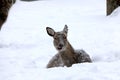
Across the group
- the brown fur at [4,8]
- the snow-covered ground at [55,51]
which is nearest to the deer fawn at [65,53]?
the snow-covered ground at [55,51]

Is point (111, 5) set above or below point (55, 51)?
below

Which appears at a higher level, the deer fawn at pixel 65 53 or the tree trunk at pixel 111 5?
the deer fawn at pixel 65 53

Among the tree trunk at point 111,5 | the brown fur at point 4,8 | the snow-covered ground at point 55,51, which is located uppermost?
the brown fur at point 4,8

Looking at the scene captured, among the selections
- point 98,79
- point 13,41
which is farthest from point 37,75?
point 13,41

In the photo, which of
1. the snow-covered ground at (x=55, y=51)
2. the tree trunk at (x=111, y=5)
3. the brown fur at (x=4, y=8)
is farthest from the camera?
the tree trunk at (x=111, y=5)

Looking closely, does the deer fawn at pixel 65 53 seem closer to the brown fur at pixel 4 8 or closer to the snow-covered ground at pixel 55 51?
the snow-covered ground at pixel 55 51

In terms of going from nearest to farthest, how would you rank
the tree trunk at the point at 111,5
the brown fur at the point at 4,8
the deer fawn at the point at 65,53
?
1. the deer fawn at the point at 65,53
2. the brown fur at the point at 4,8
3. the tree trunk at the point at 111,5

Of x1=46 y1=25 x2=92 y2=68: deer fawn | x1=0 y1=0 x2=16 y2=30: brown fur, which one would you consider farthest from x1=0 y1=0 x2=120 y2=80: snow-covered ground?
x1=0 y1=0 x2=16 y2=30: brown fur

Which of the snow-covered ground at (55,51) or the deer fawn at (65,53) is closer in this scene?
the snow-covered ground at (55,51)

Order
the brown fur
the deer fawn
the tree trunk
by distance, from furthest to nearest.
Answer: the tree trunk, the brown fur, the deer fawn

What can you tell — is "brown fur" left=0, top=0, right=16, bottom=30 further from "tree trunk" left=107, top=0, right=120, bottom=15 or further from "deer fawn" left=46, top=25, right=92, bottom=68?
"tree trunk" left=107, top=0, right=120, bottom=15

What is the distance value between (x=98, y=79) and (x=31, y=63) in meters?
4.11

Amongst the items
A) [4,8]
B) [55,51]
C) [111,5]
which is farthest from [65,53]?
[111,5]

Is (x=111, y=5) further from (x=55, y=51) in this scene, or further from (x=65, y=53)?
(x=65, y=53)
